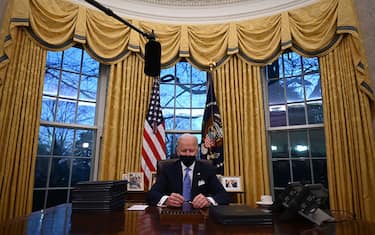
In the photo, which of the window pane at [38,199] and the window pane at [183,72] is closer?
the window pane at [38,199]

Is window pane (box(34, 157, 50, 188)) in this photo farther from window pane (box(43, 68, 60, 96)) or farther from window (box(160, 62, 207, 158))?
window (box(160, 62, 207, 158))

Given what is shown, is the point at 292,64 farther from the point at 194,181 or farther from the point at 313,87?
the point at 194,181

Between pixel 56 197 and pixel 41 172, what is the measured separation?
0.38 meters

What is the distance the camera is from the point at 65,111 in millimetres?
3354

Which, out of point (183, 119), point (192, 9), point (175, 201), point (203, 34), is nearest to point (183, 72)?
point (203, 34)

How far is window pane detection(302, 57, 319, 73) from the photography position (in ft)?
11.1

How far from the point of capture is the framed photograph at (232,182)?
2.96 meters

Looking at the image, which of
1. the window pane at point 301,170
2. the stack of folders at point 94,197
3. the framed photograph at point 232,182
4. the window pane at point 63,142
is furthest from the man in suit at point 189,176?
the window pane at point 63,142

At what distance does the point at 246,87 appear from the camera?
11.4 feet

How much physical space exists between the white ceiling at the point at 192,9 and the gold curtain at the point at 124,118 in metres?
0.75

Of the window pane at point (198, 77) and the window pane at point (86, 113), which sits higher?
the window pane at point (198, 77)

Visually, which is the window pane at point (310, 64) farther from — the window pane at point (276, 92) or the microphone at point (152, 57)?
the microphone at point (152, 57)

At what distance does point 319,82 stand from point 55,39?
358 cm

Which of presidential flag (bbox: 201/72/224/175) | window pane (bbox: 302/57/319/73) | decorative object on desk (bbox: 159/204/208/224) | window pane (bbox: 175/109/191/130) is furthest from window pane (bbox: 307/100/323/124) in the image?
decorative object on desk (bbox: 159/204/208/224)
